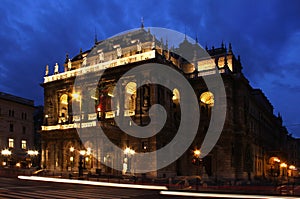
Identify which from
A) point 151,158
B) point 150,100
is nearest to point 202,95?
point 150,100

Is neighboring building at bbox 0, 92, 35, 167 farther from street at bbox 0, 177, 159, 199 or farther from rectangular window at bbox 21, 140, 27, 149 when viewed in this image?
street at bbox 0, 177, 159, 199

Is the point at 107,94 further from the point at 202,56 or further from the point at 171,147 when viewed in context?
the point at 202,56

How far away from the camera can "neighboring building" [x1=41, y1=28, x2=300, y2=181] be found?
4806cm

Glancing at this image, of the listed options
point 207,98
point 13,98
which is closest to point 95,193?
point 207,98

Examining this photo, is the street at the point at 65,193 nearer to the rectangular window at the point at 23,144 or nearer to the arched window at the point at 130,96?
the arched window at the point at 130,96

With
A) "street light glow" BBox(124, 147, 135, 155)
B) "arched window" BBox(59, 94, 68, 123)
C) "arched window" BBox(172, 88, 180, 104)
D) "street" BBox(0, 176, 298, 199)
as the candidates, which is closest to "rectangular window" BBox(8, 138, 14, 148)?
"arched window" BBox(59, 94, 68, 123)

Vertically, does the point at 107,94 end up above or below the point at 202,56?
below

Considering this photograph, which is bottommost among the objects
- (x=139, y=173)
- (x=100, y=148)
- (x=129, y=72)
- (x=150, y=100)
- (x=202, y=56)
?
(x=139, y=173)

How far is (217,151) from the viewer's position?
50.0 m

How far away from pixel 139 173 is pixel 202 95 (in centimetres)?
1643

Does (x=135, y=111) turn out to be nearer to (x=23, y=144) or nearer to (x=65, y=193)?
(x=65, y=193)

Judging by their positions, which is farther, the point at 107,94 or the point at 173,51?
the point at 173,51

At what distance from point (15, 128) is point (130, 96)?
33.0 meters

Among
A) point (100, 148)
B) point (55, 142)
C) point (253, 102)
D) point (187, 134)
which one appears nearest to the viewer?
point (100, 148)
